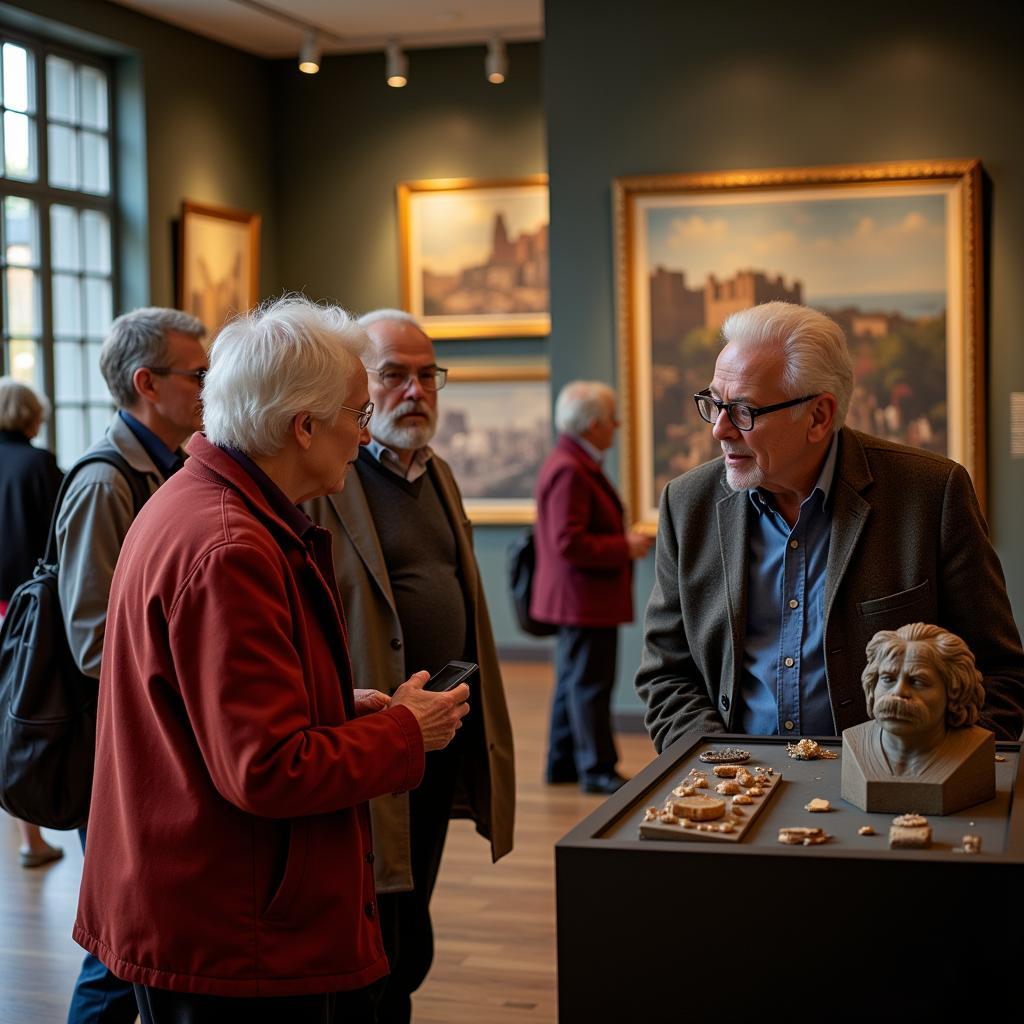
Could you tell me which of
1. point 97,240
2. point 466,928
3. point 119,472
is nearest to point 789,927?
point 119,472

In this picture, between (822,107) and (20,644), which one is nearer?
(20,644)

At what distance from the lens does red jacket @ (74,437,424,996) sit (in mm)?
2051

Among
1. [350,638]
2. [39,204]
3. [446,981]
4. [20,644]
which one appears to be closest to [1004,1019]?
[350,638]

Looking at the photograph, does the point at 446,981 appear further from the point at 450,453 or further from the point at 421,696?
the point at 450,453

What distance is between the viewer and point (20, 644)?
347 cm

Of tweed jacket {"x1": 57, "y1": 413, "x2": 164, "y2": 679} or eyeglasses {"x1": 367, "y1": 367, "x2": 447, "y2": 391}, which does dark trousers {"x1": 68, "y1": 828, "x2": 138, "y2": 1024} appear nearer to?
tweed jacket {"x1": 57, "y1": 413, "x2": 164, "y2": 679}

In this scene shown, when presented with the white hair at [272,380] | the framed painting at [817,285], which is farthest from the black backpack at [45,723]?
the framed painting at [817,285]

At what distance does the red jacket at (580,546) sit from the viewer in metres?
6.47

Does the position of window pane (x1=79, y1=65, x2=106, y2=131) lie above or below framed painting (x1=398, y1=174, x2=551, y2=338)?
above

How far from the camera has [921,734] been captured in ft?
6.75

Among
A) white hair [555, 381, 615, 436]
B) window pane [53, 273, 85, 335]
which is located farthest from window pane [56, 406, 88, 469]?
white hair [555, 381, 615, 436]

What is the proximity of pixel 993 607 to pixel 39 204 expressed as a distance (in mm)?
7552

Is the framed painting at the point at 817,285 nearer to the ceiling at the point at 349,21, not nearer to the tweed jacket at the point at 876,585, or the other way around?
the ceiling at the point at 349,21

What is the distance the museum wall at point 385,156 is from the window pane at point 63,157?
2.14m
